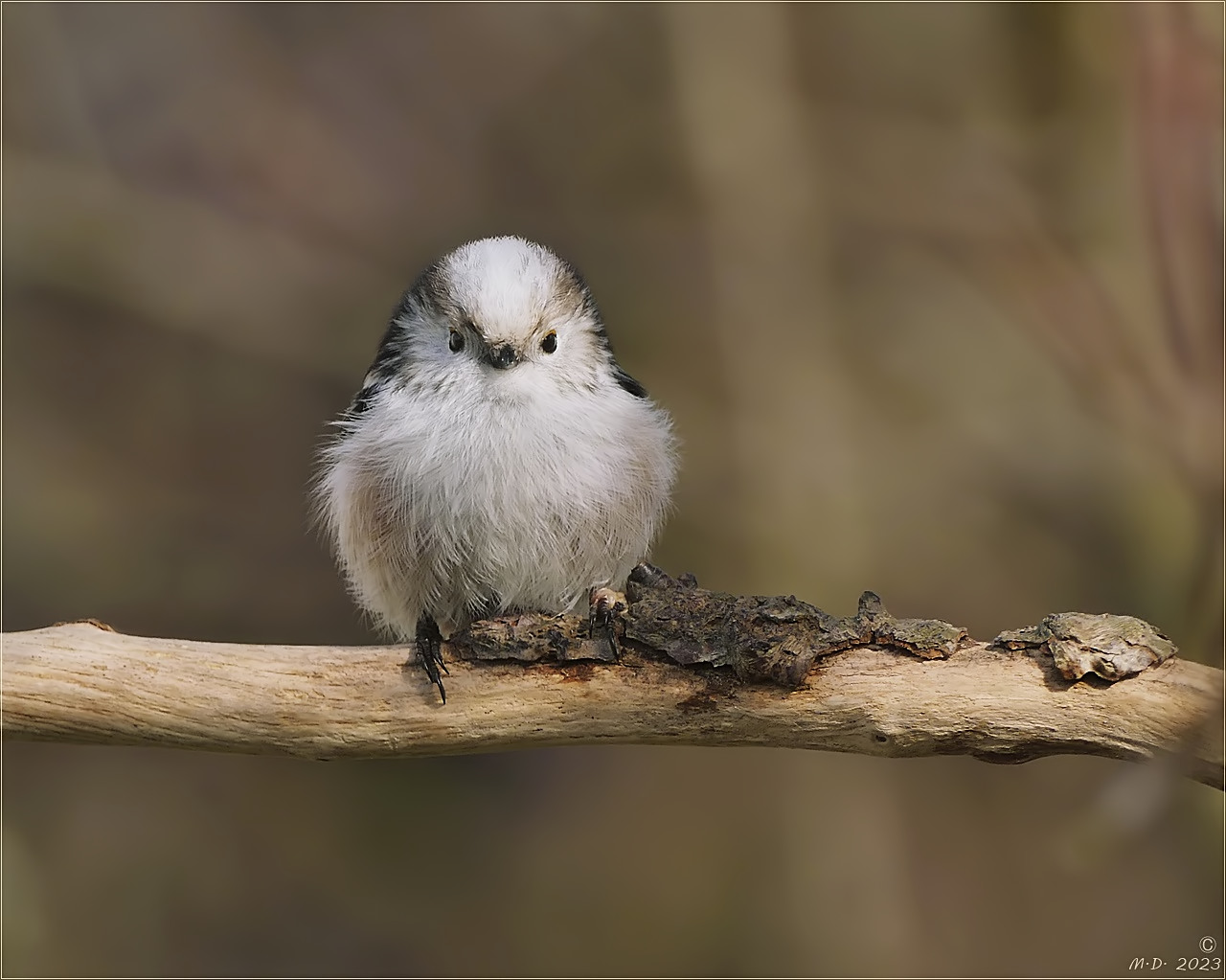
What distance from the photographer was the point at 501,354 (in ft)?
9.40

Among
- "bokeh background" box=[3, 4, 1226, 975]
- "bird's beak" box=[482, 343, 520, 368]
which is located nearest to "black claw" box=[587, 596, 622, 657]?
"bird's beak" box=[482, 343, 520, 368]

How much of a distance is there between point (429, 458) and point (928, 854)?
3.69 m

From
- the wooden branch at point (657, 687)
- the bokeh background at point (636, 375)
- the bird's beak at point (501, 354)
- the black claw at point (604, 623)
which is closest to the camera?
the wooden branch at point (657, 687)

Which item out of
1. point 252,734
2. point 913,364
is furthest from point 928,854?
point 252,734

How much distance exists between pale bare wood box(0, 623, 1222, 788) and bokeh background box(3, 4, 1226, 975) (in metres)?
2.62

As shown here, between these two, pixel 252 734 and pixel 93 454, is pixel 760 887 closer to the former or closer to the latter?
pixel 252 734

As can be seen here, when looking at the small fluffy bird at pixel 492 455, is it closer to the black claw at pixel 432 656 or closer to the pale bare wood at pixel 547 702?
the black claw at pixel 432 656

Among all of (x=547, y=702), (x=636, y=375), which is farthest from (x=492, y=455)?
(x=636, y=375)

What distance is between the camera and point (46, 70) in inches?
211

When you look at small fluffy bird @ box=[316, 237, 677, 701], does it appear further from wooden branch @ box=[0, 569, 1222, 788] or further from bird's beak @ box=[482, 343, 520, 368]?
wooden branch @ box=[0, 569, 1222, 788]

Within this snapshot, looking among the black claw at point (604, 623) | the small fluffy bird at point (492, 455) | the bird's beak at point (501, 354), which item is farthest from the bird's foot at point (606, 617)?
the bird's beak at point (501, 354)

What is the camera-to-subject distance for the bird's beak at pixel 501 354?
2867mm

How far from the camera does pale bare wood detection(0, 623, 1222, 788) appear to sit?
235 cm

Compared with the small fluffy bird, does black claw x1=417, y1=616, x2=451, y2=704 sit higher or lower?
lower
